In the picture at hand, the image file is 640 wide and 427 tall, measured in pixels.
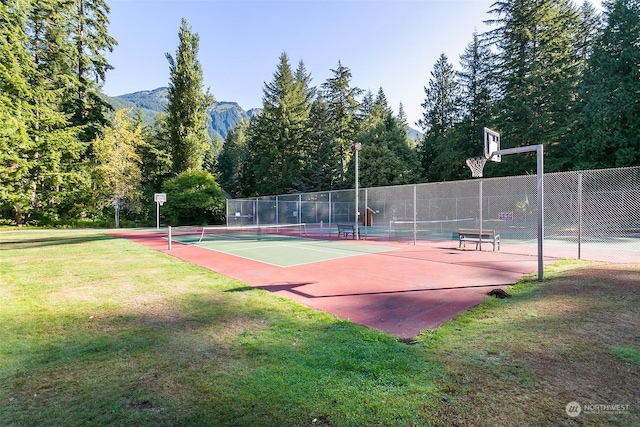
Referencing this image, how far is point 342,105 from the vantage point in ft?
154

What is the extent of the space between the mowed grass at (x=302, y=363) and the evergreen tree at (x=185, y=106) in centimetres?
3484

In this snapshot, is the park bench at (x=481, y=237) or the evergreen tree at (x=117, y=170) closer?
the park bench at (x=481, y=237)

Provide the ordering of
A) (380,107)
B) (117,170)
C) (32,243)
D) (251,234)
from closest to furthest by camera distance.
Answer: (32,243) → (251,234) → (117,170) → (380,107)

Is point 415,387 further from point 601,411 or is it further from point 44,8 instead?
point 44,8

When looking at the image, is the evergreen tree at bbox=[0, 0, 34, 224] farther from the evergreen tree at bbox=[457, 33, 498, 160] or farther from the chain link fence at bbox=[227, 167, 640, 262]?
the evergreen tree at bbox=[457, 33, 498, 160]

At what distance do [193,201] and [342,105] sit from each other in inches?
999

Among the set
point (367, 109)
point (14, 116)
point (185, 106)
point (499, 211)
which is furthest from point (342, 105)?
point (14, 116)

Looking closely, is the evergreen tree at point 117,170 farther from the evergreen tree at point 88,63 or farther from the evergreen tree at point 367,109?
the evergreen tree at point 367,109

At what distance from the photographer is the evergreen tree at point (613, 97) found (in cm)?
2550

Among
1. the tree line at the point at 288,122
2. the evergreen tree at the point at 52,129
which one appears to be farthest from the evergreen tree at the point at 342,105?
the evergreen tree at the point at 52,129

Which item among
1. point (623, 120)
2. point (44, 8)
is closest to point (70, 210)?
point (44, 8)

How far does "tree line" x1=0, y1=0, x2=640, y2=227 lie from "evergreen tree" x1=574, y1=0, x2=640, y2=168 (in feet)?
0.29

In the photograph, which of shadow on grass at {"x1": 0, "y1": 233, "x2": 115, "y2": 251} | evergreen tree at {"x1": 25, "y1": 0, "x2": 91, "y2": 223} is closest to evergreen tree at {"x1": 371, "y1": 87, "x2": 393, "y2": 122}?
evergreen tree at {"x1": 25, "y1": 0, "x2": 91, "y2": 223}

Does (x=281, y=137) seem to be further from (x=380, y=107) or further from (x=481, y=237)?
(x=481, y=237)
